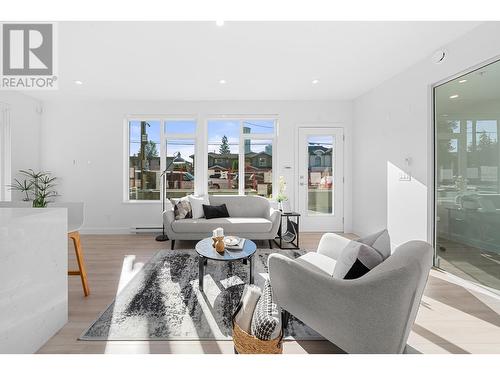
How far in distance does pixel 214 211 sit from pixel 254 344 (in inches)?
122

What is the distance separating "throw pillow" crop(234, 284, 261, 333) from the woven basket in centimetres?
4

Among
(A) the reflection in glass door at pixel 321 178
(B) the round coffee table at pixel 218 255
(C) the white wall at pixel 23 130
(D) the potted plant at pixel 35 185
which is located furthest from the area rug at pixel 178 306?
(C) the white wall at pixel 23 130

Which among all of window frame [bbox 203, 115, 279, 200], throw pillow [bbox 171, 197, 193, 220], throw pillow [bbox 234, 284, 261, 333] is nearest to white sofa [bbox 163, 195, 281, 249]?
throw pillow [bbox 171, 197, 193, 220]

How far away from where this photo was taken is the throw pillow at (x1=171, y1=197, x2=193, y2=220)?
13.9 ft

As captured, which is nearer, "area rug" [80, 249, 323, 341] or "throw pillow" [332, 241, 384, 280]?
"throw pillow" [332, 241, 384, 280]

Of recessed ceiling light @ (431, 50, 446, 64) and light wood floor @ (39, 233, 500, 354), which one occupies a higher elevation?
recessed ceiling light @ (431, 50, 446, 64)

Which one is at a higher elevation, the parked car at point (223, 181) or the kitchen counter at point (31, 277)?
the parked car at point (223, 181)

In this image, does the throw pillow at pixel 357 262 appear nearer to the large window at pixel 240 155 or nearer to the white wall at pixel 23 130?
the large window at pixel 240 155

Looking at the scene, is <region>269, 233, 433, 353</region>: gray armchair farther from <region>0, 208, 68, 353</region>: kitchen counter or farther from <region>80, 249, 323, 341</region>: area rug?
<region>0, 208, 68, 353</region>: kitchen counter

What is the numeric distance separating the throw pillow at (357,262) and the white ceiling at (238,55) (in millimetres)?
2217

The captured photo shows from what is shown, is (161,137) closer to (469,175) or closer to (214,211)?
(214,211)

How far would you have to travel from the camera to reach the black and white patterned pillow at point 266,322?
1456 mm

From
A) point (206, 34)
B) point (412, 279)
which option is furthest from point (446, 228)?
point (206, 34)
